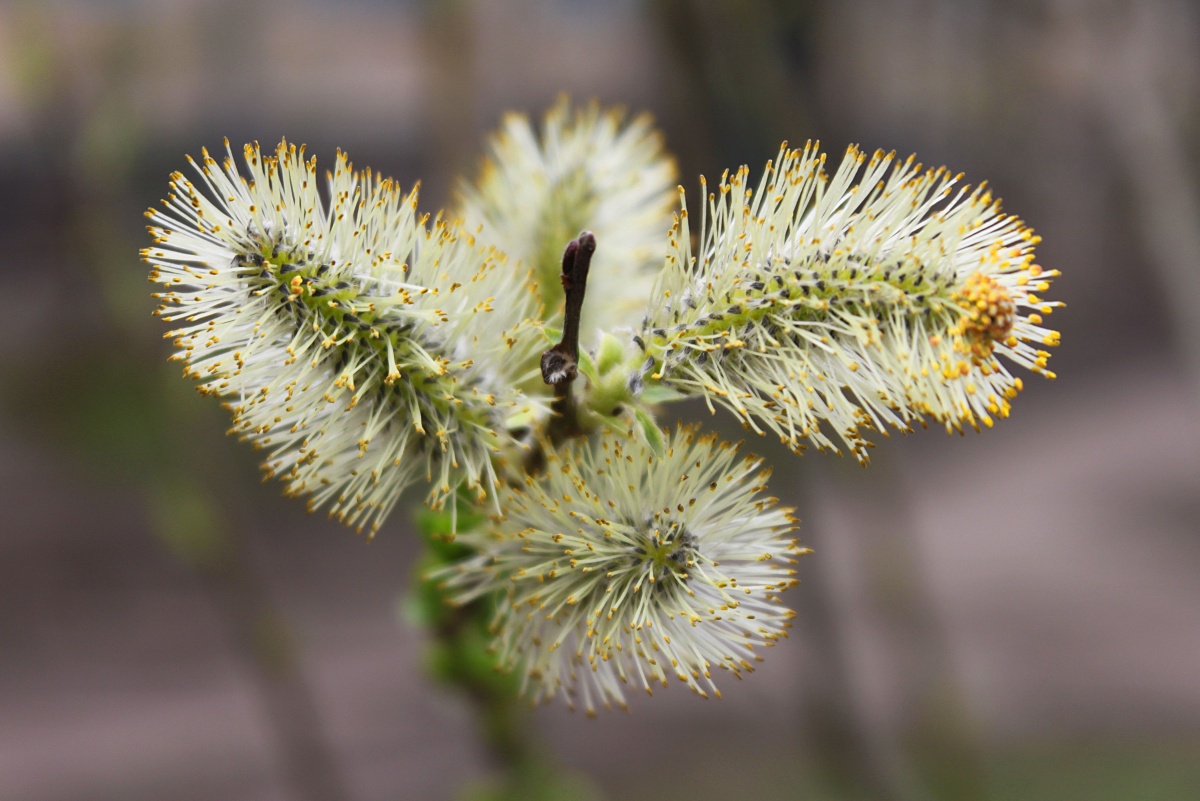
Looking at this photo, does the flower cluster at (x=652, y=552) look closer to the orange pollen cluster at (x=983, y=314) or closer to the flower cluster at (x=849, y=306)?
the flower cluster at (x=849, y=306)

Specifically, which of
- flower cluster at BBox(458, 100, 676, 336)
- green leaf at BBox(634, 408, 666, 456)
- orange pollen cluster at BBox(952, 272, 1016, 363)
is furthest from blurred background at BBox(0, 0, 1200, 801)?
orange pollen cluster at BBox(952, 272, 1016, 363)

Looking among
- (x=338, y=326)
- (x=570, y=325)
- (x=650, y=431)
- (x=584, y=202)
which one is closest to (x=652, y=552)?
(x=650, y=431)

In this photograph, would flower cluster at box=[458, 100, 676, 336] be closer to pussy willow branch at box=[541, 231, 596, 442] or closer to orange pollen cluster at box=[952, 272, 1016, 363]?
pussy willow branch at box=[541, 231, 596, 442]

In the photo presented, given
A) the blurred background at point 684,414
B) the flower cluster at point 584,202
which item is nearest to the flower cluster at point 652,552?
the flower cluster at point 584,202

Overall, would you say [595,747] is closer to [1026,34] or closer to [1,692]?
[1,692]

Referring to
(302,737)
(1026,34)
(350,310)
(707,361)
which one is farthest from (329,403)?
(1026,34)
